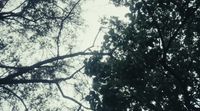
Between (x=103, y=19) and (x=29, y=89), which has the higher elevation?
(x=103, y=19)

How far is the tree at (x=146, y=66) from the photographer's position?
688 inches

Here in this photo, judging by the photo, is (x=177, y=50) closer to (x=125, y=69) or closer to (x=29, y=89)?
(x=125, y=69)

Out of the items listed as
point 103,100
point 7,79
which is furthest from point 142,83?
point 7,79

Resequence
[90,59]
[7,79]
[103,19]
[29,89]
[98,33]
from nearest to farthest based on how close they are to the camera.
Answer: [7,79], [98,33], [29,89], [90,59], [103,19]

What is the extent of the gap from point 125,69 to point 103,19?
314cm

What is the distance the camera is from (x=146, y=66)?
18172mm

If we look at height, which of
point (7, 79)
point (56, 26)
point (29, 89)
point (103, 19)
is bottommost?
point (7, 79)

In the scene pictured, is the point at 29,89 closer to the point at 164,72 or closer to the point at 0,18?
the point at 0,18

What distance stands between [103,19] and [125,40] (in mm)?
1866

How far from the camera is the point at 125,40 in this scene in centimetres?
1831

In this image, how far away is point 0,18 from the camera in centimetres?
1545

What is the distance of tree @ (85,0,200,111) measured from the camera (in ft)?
57.3

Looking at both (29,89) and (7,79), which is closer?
(7,79)

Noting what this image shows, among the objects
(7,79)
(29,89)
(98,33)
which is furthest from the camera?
(29,89)
